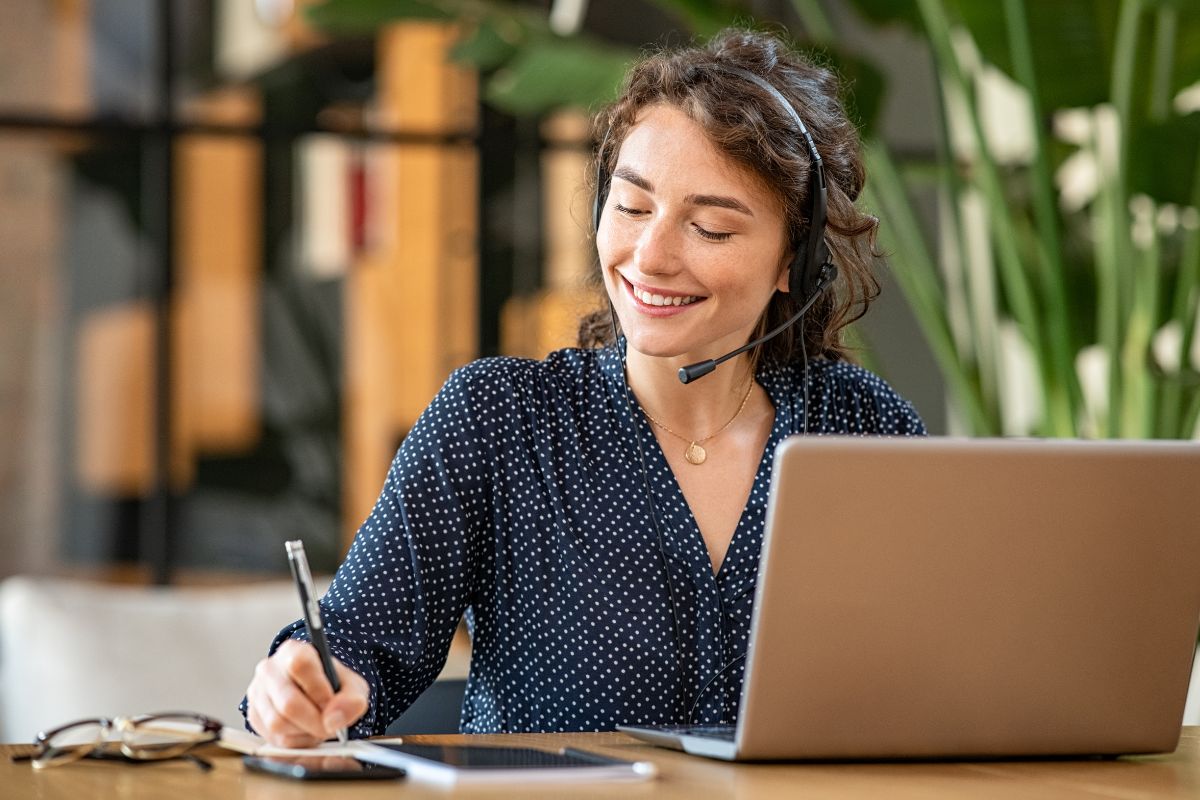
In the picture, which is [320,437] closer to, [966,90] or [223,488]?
[223,488]

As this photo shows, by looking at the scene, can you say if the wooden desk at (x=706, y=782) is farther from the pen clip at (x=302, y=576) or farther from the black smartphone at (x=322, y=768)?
the pen clip at (x=302, y=576)

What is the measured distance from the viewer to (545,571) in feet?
5.39

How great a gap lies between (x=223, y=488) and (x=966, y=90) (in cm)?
233

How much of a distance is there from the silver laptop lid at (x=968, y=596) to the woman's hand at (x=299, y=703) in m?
0.29

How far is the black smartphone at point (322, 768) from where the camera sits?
1057mm

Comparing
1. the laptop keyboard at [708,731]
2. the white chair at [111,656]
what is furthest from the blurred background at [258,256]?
the laptop keyboard at [708,731]

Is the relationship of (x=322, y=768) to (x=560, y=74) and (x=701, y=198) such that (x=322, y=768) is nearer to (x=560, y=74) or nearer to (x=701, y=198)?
(x=701, y=198)

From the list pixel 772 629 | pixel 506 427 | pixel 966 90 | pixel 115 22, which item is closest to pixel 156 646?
pixel 506 427

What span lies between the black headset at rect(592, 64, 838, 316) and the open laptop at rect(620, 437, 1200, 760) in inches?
21.4

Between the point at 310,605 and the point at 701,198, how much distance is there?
2.23 ft

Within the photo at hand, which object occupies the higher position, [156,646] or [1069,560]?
[1069,560]

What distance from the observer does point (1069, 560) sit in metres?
1.18

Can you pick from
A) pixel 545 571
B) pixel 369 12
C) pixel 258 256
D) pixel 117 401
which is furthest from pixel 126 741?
pixel 258 256

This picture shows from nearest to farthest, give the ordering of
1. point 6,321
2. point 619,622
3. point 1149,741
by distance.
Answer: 1. point 1149,741
2. point 619,622
3. point 6,321
